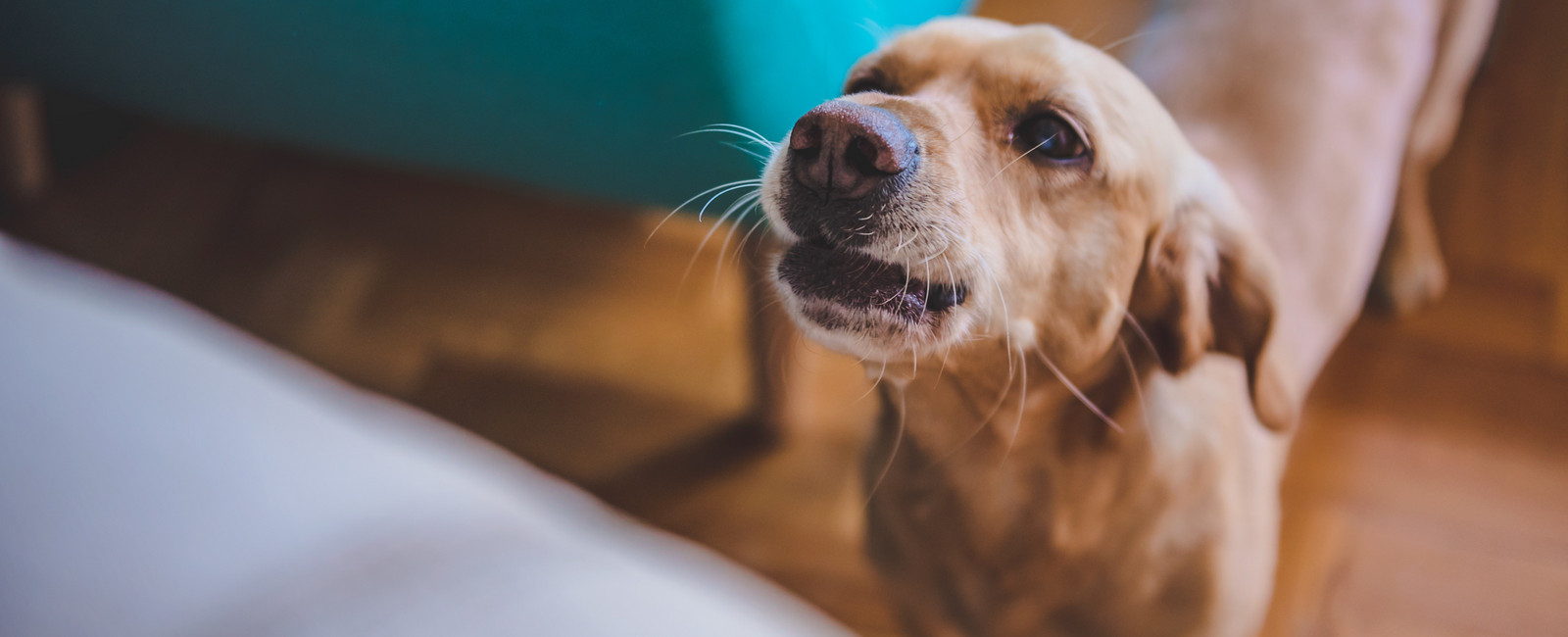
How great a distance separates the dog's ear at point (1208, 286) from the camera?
1.48ft

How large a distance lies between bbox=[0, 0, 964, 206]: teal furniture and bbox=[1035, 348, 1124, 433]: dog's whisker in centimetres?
19

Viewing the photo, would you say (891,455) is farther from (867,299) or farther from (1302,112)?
(1302,112)

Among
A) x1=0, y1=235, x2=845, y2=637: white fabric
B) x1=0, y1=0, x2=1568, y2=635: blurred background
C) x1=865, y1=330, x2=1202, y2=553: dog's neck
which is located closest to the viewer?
x1=0, y1=235, x2=845, y2=637: white fabric

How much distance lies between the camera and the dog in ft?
1.29

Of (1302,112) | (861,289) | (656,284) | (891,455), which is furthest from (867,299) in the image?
(656,284)

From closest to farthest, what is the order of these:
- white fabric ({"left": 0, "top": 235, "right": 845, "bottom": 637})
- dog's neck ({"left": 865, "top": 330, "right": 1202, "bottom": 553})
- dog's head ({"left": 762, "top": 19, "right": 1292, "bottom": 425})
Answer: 1. white fabric ({"left": 0, "top": 235, "right": 845, "bottom": 637})
2. dog's head ({"left": 762, "top": 19, "right": 1292, "bottom": 425})
3. dog's neck ({"left": 865, "top": 330, "right": 1202, "bottom": 553})

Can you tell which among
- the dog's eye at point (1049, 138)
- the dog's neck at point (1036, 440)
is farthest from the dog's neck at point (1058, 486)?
the dog's eye at point (1049, 138)

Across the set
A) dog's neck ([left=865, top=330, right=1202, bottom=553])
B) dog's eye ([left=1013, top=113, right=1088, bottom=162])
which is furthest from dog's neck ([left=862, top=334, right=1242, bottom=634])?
dog's eye ([left=1013, top=113, right=1088, bottom=162])

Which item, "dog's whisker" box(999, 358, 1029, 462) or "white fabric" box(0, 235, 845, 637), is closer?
"white fabric" box(0, 235, 845, 637)

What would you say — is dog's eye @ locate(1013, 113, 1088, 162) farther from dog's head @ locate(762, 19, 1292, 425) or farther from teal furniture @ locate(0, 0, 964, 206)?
teal furniture @ locate(0, 0, 964, 206)

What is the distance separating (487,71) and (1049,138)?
38cm

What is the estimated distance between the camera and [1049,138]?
1.35ft

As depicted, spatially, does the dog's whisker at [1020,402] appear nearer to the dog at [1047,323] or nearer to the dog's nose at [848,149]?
the dog at [1047,323]

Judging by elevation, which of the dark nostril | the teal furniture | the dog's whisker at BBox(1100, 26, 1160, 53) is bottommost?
the dog's whisker at BBox(1100, 26, 1160, 53)
